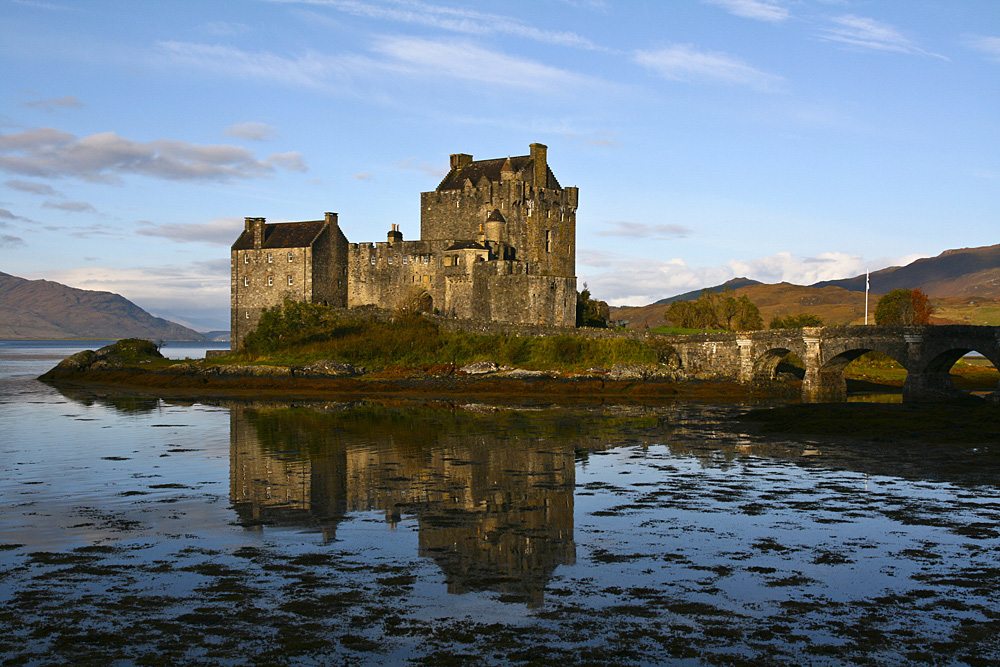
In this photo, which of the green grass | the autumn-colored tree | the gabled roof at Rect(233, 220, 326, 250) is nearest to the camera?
the green grass

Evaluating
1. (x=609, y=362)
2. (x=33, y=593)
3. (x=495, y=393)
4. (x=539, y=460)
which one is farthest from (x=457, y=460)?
(x=609, y=362)

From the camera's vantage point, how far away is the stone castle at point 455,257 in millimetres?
60312

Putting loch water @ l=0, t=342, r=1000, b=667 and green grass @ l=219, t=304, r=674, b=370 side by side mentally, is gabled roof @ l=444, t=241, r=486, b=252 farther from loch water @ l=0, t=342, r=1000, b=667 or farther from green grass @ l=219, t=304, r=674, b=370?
loch water @ l=0, t=342, r=1000, b=667

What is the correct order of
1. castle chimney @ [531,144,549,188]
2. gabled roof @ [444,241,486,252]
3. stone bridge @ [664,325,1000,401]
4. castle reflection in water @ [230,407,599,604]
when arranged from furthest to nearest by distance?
castle chimney @ [531,144,549,188], gabled roof @ [444,241,486,252], stone bridge @ [664,325,1000,401], castle reflection in water @ [230,407,599,604]

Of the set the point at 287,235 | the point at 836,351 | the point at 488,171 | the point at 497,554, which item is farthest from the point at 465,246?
the point at 497,554

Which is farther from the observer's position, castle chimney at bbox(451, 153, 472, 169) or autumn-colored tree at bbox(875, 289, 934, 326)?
autumn-colored tree at bbox(875, 289, 934, 326)

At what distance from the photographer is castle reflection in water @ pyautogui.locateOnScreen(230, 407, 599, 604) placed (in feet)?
44.8

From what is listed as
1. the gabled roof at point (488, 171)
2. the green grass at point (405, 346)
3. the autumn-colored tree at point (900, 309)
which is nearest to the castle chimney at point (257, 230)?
the green grass at point (405, 346)

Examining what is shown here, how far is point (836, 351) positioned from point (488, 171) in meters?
29.8

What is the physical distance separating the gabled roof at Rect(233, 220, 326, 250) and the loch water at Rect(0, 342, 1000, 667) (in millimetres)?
41751

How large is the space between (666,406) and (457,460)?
70.4 feet

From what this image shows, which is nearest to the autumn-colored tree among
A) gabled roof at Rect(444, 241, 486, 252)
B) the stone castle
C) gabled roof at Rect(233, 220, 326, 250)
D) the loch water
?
the stone castle

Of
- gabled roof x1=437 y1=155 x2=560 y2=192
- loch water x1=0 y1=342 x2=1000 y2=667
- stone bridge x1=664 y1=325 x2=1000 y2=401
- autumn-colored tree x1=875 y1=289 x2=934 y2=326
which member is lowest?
loch water x1=0 y1=342 x2=1000 y2=667

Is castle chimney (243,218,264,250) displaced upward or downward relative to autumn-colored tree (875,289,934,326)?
upward
